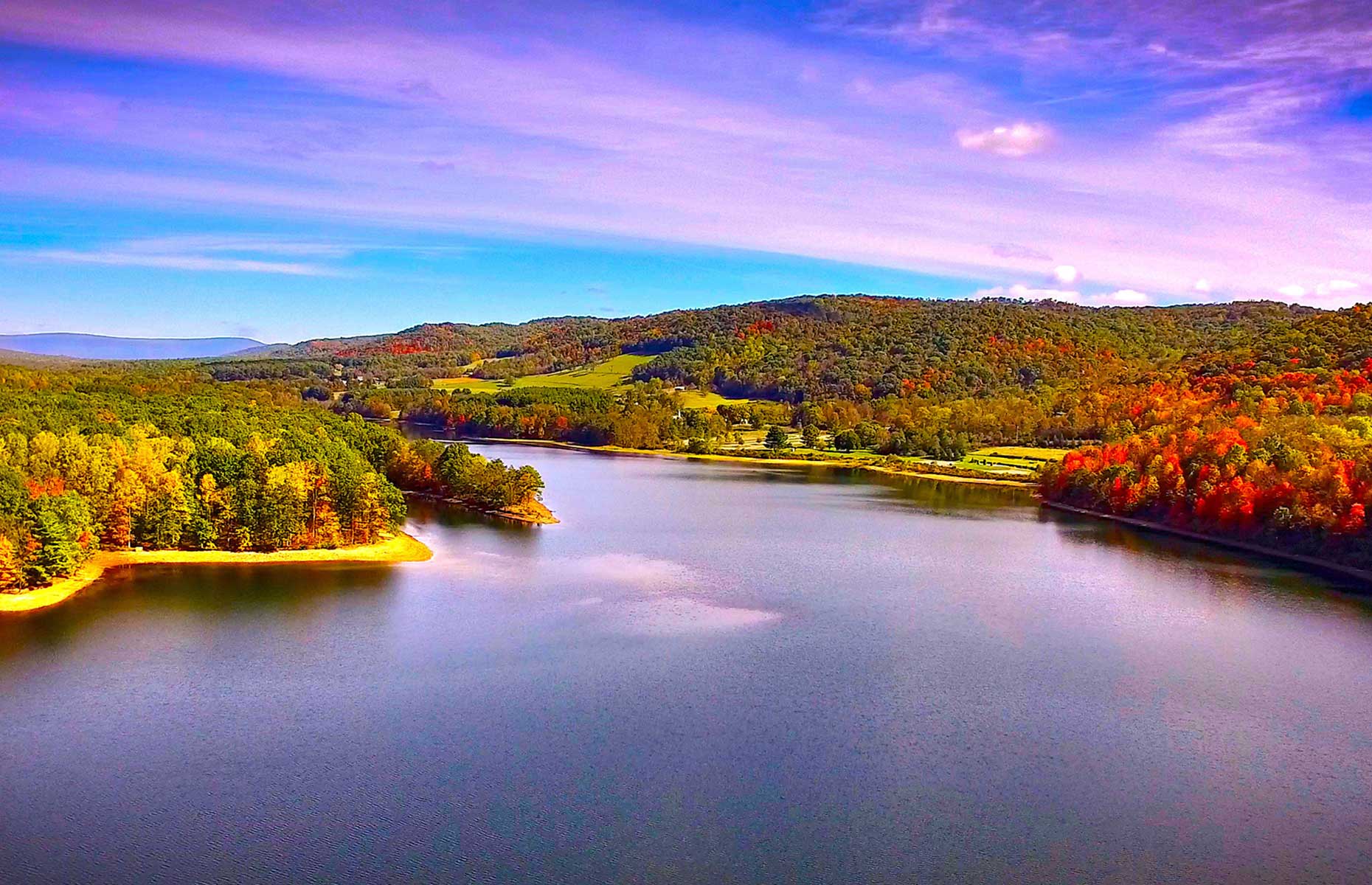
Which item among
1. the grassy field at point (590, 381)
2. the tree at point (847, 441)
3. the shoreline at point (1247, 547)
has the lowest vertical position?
the shoreline at point (1247, 547)

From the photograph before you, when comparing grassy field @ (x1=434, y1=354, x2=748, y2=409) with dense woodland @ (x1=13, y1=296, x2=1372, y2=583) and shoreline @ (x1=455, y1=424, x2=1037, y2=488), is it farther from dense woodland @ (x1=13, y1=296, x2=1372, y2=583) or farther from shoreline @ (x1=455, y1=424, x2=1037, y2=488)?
shoreline @ (x1=455, y1=424, x2=1037, y2=488)

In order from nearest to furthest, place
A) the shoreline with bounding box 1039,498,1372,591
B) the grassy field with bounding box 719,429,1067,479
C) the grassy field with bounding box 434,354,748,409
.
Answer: the shoreline with bounding box 1039,498,1372,591, the grassy field with bounding box 719,429,1067,479, the grassy field with bounding box 434,354,748,409

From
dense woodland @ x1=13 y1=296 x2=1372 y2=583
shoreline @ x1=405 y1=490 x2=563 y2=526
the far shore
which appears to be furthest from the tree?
shoreline @ x1=405 y1=490 x2=563 y2=526

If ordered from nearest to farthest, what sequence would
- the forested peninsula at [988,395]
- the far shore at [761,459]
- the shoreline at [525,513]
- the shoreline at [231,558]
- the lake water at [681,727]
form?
the lake water at [681,727]
the shoreline at [231,558]
the shoreline at [525,513]
the forested peninsula at [988,395]
the far shore at [761,459]

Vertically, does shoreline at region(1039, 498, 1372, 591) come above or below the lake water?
above

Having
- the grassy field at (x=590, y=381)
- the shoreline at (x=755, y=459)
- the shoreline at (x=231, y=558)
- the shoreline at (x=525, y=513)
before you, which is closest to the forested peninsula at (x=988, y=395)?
the grassy field at (x=590, y=381)

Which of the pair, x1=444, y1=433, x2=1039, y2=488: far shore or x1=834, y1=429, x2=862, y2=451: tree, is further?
x1=834, y1=429, x2=862, y2=451: tree

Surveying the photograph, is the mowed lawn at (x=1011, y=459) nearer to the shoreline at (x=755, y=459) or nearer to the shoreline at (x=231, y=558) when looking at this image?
the shoreline at (x=755, y=459)

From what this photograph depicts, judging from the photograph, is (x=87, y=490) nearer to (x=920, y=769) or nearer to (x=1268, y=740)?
(x=920, y=769)
